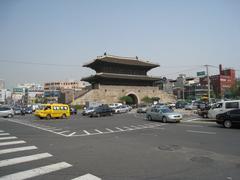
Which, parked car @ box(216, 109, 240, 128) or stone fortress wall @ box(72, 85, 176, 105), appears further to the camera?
stone fortress wall @ box(72, 85, 176, 105)

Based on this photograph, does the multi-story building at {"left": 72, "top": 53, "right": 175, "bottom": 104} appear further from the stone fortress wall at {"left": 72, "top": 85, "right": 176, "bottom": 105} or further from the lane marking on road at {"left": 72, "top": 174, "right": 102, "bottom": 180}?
the lane marking on road at {"left": 72, "top": 174, "right": 102, "bottom": 180}

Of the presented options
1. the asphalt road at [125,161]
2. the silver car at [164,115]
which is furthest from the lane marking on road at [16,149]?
the silver car at [164,115]

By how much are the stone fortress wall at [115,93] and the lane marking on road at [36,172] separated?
178ft

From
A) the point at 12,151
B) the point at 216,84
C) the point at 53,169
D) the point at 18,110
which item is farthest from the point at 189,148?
the point at 216,84

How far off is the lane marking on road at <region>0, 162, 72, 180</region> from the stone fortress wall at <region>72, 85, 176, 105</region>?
178 feet

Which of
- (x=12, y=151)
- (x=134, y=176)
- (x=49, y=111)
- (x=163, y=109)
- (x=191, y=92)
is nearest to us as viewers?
(x=134, y=176)

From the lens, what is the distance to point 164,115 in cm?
2294

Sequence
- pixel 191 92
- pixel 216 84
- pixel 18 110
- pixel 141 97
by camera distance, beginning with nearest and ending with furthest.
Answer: pixel 18 110 → pixel 141 97 → pixel 216 84 → pixel 191 92

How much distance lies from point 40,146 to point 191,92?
113 metres

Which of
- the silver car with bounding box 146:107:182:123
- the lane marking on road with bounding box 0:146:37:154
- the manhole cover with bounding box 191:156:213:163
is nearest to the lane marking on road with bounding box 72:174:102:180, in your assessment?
the manhole cover with bounding box 191:156:213:163

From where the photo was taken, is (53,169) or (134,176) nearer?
(134,176)

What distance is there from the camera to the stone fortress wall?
6284 centimetres

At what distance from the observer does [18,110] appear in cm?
4928

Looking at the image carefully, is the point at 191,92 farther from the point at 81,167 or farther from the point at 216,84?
the point at 81,167
